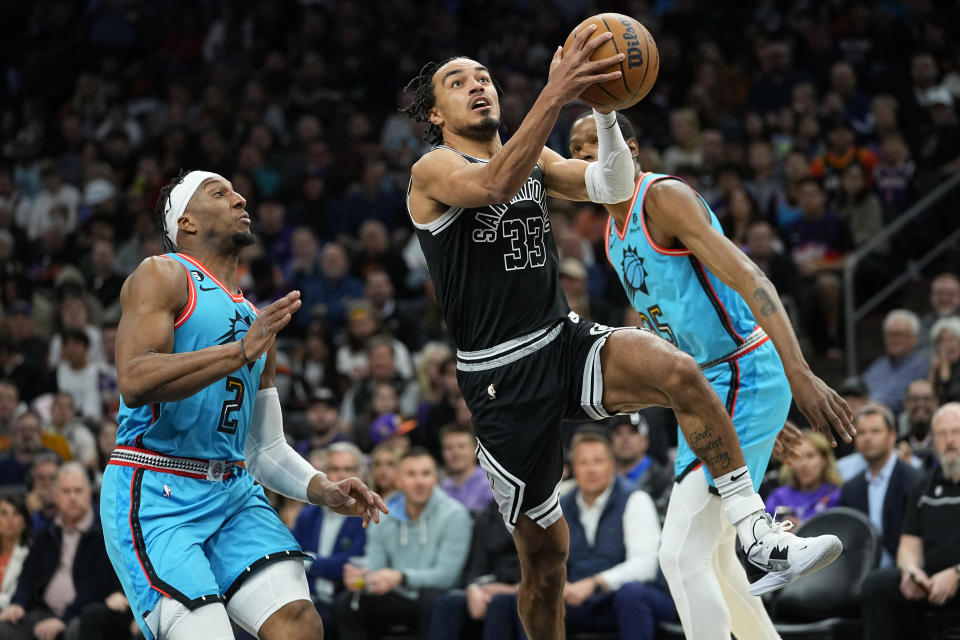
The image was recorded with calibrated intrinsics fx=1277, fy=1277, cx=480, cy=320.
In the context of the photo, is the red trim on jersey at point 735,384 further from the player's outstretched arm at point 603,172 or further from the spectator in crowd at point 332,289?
the spectator in crowd at point 332,289

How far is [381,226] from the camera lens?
45.6 feet

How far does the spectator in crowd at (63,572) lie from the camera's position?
9.57 meters

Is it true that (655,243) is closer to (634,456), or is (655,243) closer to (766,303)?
(766,303)

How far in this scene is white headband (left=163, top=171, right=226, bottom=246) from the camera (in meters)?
5.54

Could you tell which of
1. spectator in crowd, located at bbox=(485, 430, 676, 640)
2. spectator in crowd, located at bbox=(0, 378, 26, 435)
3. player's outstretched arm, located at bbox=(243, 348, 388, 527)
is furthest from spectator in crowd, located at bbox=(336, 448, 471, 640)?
spectator in crowd, located at bbox=(0, 378, 26, 435)

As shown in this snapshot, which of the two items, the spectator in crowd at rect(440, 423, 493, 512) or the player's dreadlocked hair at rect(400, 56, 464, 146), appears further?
the spectator in crowd at rect(440, 423, 493, 512)

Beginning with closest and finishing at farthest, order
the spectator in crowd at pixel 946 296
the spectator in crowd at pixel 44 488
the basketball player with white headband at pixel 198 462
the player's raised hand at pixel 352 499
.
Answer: the basketball player with white headband at pixel 198 462
the player's raised hand at pixel 352 499
the spectator in crowd at pixel 44 488
the spectator in crowd at pixel 946 296

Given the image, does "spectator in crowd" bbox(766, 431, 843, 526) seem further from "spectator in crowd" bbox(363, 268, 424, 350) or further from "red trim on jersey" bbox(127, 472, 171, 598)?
"red trim on jersey" bbox(127, 472, 171, 598)

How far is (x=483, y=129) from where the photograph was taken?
18.3 feet

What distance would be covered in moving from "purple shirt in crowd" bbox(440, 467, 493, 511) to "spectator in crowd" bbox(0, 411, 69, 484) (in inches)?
172

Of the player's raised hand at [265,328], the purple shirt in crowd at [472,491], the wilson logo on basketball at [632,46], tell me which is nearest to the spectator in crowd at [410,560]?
the purple shirt in crowd at [472,491]

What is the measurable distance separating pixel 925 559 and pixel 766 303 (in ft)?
11.7

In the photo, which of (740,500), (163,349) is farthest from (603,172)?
(163,349)

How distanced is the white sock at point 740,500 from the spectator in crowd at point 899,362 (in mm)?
6192
